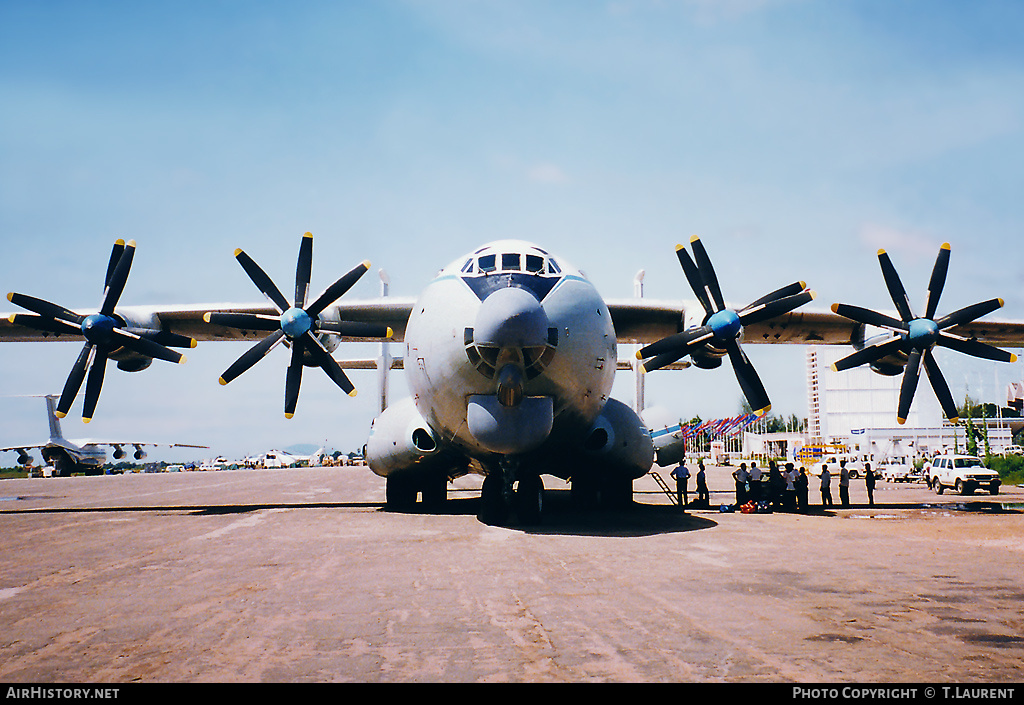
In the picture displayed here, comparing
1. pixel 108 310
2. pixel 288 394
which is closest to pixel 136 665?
pixel 288 394

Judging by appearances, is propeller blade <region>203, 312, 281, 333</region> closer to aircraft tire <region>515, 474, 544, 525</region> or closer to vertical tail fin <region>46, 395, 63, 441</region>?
aircraft tire <region>515, 474, 544, 525</region>

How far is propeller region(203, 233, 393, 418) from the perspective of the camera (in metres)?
17.1

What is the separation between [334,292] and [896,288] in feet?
46.8

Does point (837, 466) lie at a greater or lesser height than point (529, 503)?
lesser

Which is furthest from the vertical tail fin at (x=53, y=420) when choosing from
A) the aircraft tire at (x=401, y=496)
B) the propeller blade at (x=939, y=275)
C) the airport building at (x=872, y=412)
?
the airport building at (x=872, y=412)

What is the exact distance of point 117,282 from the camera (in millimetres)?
18125

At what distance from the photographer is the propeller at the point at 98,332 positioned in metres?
17.9

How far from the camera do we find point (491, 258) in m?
12.8

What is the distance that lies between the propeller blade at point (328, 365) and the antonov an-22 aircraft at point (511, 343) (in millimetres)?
34

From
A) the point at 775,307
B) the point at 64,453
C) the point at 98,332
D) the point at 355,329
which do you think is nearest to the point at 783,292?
the point at 775,307

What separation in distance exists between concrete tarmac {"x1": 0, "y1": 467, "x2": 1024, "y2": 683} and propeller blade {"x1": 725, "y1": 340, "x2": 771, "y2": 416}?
355cm

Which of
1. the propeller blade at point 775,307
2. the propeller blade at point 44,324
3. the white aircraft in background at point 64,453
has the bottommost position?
the white aircraft in background at point 64,453

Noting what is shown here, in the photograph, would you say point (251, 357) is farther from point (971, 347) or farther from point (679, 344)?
point (971, 347)

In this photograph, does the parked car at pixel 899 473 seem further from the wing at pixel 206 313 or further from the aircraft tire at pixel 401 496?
the aircraft tire at pixel 401 496
